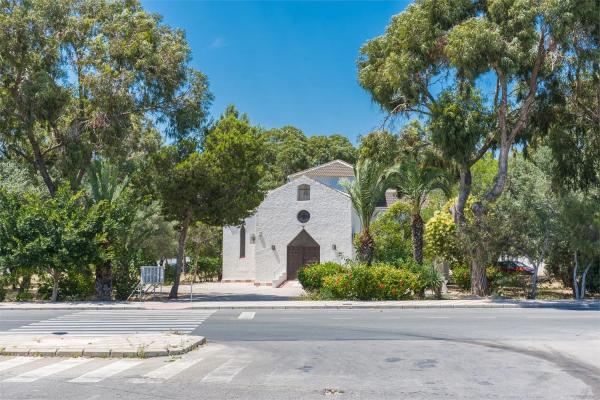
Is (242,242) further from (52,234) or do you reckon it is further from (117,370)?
(117,370)

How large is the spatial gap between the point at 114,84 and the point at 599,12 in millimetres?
20116

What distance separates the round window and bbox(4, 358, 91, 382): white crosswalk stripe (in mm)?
28045

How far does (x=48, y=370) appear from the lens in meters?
10.4

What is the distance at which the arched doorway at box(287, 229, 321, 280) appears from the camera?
39219 millimetres

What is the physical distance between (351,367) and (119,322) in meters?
10.3

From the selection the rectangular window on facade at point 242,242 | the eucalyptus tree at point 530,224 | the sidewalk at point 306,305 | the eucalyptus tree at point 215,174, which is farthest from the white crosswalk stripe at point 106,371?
the rectangular window on facade at point 242,242

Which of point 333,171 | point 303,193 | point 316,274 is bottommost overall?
point 316,274

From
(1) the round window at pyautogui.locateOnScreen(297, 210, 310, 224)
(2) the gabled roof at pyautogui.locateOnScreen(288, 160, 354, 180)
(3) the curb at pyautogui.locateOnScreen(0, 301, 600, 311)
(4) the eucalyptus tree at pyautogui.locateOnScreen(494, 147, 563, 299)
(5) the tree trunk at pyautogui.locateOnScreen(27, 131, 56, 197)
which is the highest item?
(2) the gabled roof at pyautogui.locateOnScreen(288, 160, 354, 180)

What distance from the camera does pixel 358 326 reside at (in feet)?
55.9

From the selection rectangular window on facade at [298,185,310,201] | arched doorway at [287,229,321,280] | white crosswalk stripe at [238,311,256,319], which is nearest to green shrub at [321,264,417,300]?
white crosswalk stripe at [238,311,256,319]

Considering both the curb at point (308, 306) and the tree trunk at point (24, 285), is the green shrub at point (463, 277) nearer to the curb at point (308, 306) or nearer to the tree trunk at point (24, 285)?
the curb at point (308, 306)

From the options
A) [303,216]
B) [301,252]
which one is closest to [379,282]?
[301,252]

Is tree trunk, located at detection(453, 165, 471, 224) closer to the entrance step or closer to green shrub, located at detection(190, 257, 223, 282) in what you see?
the entrance step

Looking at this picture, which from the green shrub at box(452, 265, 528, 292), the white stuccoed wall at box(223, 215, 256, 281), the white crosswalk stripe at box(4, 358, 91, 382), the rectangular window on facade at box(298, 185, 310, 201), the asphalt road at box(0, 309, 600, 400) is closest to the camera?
the asphalt road at box(0, 309, 600, 400)
